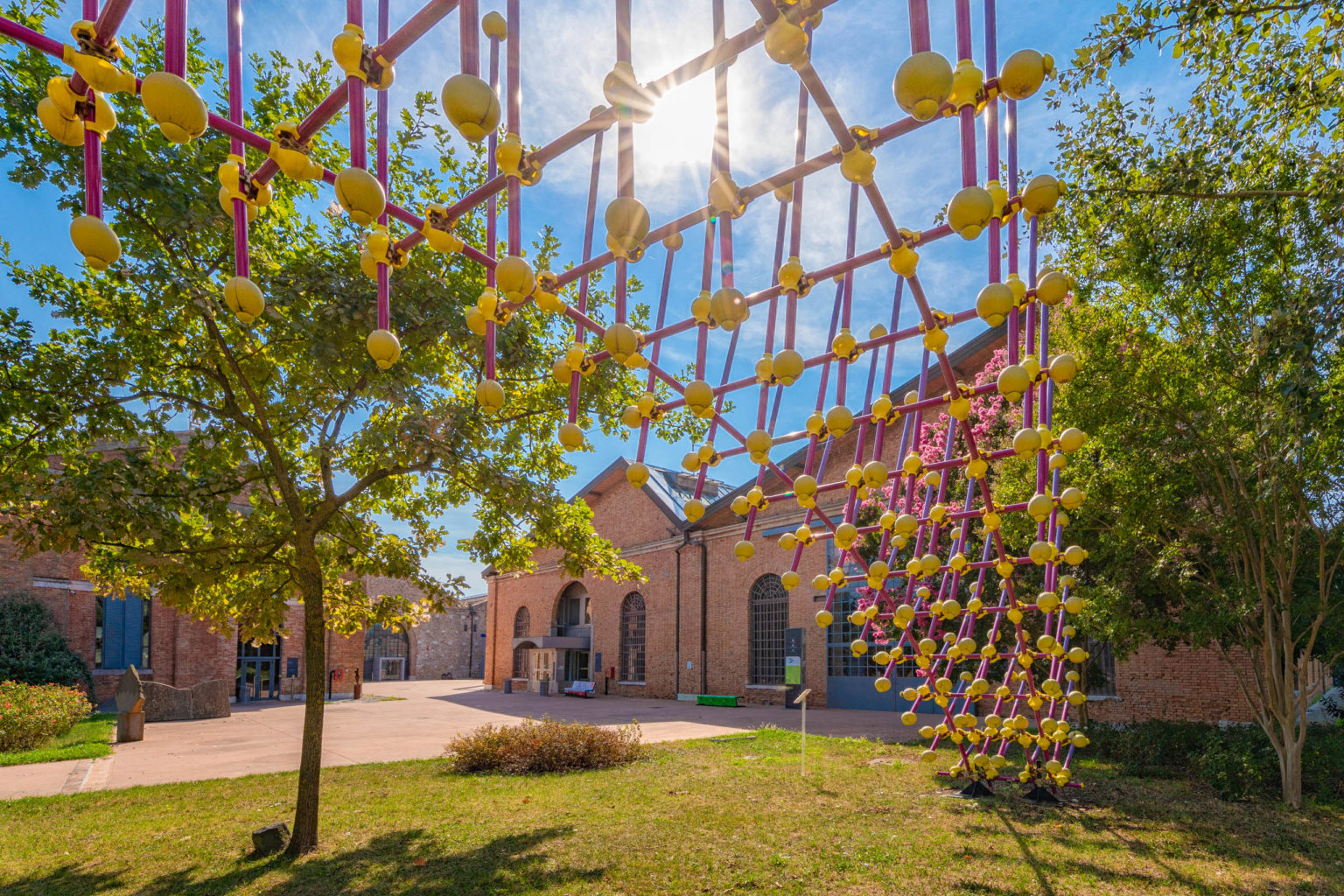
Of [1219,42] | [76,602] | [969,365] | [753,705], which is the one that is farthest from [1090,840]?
[76,602]

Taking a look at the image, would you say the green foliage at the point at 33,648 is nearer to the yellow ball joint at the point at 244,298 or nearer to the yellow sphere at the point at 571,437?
the yellow sphere at the point at 571,437

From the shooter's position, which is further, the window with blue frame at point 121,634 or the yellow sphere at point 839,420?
the window with blue frame at point 121,634

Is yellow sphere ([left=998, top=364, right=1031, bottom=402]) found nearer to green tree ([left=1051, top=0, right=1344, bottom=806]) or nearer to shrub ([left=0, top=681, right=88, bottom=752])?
green tree ([left=1051, top=0, right=1344, bottom=806])

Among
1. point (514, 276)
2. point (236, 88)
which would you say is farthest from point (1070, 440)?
point (236, 88)

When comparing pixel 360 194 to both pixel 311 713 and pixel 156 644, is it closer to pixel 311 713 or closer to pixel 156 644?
pixel 311 713

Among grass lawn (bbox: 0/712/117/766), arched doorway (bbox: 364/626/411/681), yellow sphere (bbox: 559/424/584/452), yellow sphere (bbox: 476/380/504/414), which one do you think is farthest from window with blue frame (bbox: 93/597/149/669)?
yellow sphere (bbox: 476/380/504/414)

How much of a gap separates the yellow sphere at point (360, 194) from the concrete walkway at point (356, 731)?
11654 mm

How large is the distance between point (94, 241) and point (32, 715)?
56.1 feet

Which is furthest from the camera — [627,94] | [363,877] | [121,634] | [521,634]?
[521,634]

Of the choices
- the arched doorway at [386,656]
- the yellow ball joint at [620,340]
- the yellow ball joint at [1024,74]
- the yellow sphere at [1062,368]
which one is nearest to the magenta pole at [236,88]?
the yellow ball joint at [620,340]

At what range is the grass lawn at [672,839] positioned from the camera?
5.48 meters

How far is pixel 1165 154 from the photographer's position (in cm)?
655

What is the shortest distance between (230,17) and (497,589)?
122ft

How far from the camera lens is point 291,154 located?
1.43 meters
